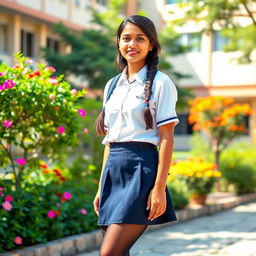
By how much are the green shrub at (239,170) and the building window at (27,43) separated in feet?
48.6

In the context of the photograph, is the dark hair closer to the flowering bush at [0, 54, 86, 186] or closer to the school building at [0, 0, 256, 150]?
the flowering bush at [0, 54, 86, 186]

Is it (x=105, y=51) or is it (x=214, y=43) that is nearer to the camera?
(x=105, y=51)

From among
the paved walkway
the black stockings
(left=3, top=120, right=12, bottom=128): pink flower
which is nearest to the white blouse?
the black stockings

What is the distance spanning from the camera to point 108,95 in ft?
11.3

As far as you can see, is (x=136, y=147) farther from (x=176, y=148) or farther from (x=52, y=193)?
(x=176, y=148)

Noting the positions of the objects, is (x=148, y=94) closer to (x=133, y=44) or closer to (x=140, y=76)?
(x=140, y=76)

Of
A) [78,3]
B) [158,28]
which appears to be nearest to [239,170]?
[78,3]

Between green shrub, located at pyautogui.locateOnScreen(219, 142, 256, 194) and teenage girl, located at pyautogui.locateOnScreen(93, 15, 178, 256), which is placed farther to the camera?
green shrub, located at pyautogui.locateOnScreen(219, 142, 256, 194)

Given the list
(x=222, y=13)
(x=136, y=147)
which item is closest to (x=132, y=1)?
(x=222, y=13)

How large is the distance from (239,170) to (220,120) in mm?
1120

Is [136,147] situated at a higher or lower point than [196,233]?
higher

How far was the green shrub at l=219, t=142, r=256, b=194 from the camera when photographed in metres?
12.0

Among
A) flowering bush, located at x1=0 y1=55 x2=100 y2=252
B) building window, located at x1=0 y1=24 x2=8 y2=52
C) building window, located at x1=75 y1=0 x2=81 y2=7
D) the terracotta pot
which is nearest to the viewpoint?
flowering bush, located at x1=0 y1=55 x2=100 y2=252

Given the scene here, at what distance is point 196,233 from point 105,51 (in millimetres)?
16437
